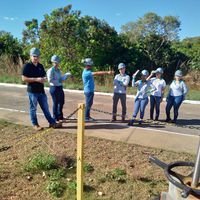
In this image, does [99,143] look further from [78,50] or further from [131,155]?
[78,50]

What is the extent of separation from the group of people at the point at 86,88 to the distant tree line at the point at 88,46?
932 centimetres

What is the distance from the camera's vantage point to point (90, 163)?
17.9ft

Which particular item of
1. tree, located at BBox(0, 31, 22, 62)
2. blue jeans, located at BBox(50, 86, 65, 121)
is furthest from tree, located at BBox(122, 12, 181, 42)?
blue jeans, located at BBox(50, 86, 65, 121)

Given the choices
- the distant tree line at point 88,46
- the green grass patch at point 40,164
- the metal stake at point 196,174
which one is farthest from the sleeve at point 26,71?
the distant tree line at point 88,46

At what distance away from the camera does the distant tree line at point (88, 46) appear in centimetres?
1730

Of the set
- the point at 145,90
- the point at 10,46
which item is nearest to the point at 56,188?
the point at 145,90

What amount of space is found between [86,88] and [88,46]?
9882 mm

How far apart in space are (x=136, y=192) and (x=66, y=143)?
226 centimetres

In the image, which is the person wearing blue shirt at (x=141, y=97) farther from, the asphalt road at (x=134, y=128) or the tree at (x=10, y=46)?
the tree at (x=10, y=46)

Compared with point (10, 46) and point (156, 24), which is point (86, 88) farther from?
point (156, 24)

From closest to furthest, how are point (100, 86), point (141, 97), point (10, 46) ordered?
point (141, 97) → point (100, 86) → point (10, 46)

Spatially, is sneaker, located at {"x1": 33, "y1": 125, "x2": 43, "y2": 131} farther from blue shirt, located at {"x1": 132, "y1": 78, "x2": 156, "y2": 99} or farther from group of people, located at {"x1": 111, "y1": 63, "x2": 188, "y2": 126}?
blue shirt, located at {"x1": 132, "y1": 78, "x2": 156, "y2": 99}

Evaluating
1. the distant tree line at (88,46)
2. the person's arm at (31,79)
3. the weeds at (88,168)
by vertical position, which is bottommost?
the weeds at (88,168)

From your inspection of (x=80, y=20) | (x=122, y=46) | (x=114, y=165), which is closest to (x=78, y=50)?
(x=80, y=20)
